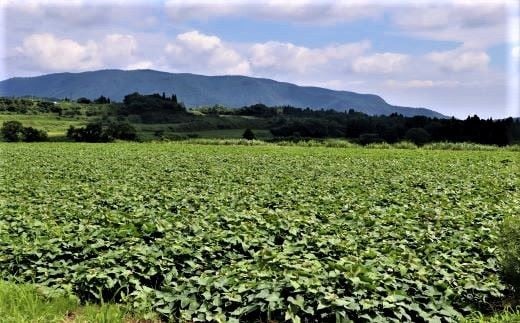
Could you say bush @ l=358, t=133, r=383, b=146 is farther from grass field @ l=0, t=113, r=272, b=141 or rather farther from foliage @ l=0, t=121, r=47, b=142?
foliage @ l=0, t=121, r=47, b=142

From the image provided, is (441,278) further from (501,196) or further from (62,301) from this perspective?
(501,196)

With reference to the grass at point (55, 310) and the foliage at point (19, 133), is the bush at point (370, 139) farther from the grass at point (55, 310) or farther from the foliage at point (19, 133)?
the grass at point (55, 310)

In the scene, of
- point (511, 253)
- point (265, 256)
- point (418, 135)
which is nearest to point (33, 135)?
point (418, 135)

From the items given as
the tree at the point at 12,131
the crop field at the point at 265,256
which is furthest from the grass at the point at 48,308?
the tree at the point at 12,131

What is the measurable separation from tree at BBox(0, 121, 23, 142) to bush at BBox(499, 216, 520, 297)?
380 feet

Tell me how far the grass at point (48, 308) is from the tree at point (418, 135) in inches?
4022

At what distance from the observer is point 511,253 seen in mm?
9484

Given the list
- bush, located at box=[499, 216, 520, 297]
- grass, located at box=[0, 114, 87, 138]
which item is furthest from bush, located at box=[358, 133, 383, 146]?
bush, located at box=[499, 216, 520, 297]

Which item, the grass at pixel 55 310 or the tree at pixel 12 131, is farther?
the tree at pixel 12 131

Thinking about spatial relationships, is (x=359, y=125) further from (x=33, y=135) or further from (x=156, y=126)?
(x=33, y=135)

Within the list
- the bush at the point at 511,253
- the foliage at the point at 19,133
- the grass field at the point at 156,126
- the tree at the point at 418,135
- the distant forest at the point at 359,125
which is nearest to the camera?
the bush at the point at 511,253

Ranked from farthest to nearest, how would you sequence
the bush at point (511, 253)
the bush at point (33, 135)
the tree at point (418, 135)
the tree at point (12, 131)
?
the bush at point (33, 135) < the tree at point (12, 131) < the tree at point (418, 135) < the bush at point (511, 253)

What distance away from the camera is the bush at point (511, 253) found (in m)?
9.34

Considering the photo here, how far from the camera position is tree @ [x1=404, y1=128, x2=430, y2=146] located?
348 ft
